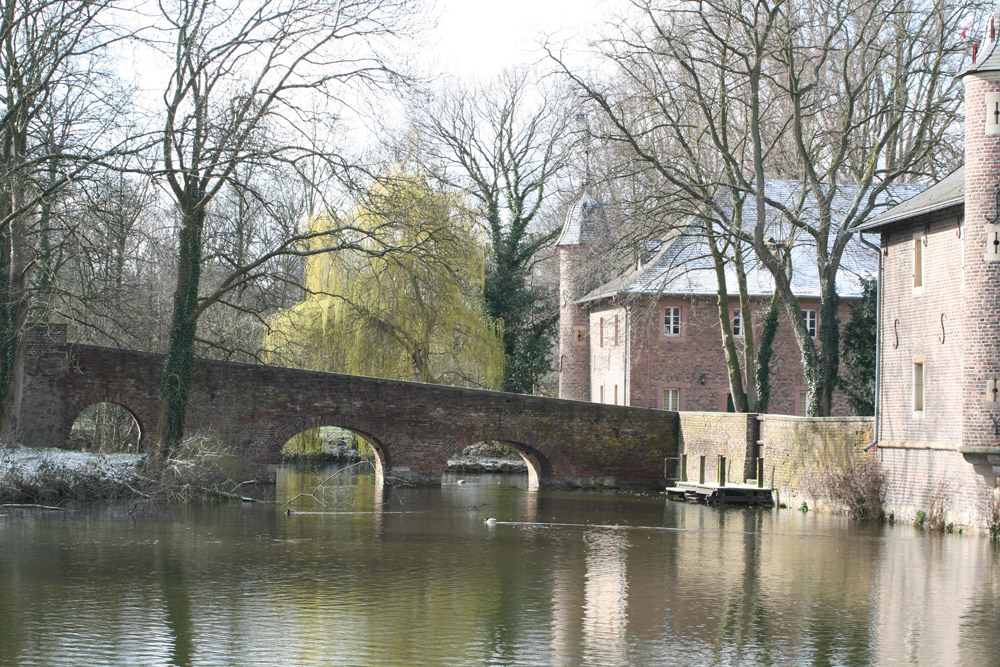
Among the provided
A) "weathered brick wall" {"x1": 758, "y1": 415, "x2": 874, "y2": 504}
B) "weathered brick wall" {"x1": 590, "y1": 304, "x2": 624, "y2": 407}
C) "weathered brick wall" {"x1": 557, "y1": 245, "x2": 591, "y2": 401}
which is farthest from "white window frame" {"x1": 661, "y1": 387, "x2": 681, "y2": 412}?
"weathered brick wall" {"x1": 758, "y1": 415, "x2": 874, "y2": 504}

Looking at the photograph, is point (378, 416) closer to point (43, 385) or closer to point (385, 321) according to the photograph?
point (385, 321)

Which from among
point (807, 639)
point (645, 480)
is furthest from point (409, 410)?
point (807, 639)

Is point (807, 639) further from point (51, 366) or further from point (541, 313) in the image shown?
point (541, 313)

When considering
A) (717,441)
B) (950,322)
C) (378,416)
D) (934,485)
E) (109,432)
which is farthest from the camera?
(109,432)

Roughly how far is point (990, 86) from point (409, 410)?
15928mm

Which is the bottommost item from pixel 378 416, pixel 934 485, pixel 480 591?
pixel 480 591

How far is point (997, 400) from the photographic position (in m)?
19.5

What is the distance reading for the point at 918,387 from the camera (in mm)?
21906

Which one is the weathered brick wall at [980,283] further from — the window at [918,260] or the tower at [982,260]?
the window at [918,260]

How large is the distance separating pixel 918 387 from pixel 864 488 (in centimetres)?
226

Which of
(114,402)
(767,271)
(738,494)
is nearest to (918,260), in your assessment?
(738,494)

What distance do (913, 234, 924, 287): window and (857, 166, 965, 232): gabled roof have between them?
47cm

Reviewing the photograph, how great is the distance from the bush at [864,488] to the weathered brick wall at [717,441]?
4647 mm

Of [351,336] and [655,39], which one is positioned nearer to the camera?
[655,39]
